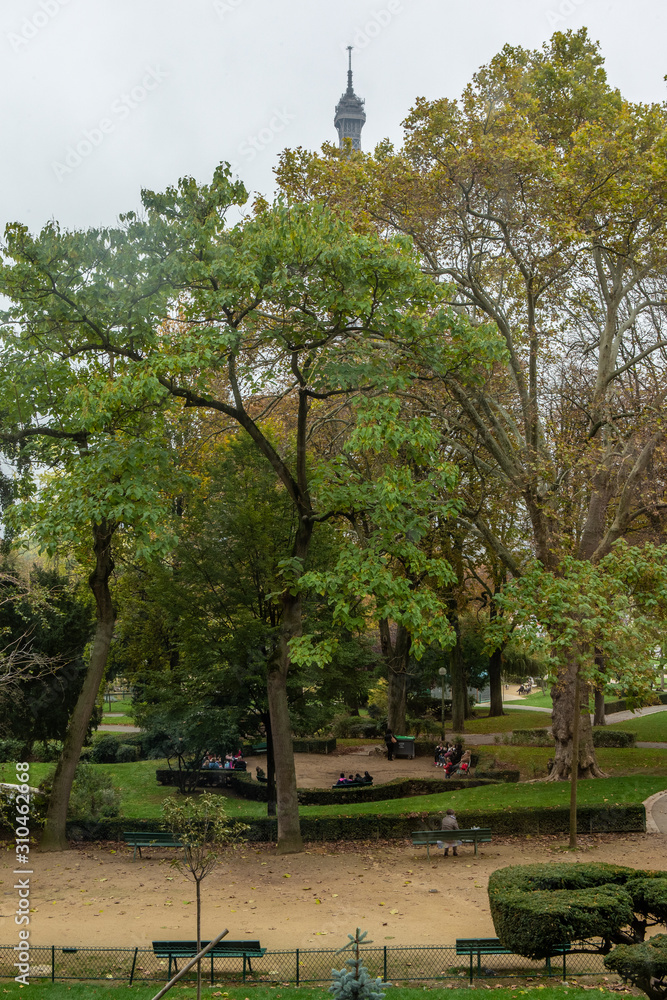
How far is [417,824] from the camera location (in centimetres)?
1841

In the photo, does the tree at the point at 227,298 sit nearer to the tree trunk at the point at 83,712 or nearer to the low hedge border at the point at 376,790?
the tree trunk at the point at 83,712

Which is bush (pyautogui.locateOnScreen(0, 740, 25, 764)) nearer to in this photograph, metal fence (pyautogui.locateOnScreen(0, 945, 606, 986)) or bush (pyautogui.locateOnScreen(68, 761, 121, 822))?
bush (pyautogui.locateOnScreen(68, 761, 121, 822))

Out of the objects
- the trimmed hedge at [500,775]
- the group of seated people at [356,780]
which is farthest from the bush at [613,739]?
the group of seated people at [356,780]

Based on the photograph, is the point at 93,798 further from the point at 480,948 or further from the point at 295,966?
the point at 480,948

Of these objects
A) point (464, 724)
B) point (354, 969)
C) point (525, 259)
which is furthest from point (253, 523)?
point (464, 724)

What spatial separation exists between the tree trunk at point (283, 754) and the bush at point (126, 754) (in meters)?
19.1

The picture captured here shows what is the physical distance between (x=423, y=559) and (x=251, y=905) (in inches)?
274

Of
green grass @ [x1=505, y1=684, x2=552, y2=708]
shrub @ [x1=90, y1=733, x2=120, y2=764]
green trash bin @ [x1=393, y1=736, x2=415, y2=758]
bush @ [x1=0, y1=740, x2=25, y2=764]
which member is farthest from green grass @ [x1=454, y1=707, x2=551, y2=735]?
bush @ [x1=0, y1=740, x2=25, y2=764]

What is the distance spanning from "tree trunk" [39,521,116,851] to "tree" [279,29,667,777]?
928cm

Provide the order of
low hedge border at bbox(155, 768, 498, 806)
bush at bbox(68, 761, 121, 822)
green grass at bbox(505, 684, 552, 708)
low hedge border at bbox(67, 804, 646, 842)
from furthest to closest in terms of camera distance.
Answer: green grass at bbox(505, 684, 552, 708), low hedge border at bbox(155, 768, 498, 806), bush at bbox(68, 761, 121, 822), low hedge border at bbox(67, 804, 646, 842)

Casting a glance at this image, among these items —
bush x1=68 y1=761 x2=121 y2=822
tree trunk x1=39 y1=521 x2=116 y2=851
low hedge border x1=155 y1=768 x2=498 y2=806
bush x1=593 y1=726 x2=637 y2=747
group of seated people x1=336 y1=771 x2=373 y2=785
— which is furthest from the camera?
bush x1=593 y1=726 x2=637 y2=747

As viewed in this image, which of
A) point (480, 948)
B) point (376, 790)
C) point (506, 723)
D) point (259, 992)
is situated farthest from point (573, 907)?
point (506, 723)

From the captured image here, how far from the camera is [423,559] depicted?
1603cm

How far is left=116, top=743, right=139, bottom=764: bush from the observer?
1331 inches
